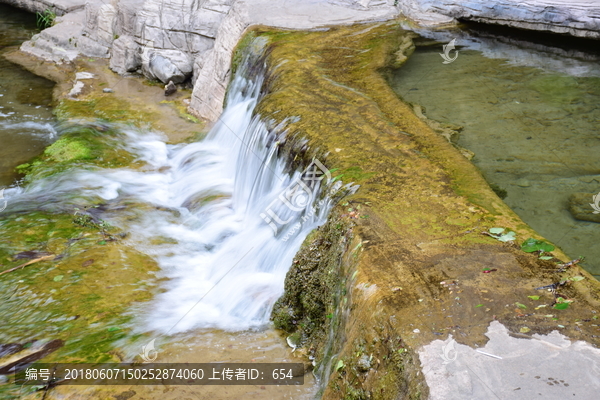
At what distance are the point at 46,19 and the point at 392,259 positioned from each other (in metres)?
13.1

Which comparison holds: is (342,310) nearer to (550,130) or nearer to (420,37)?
(550,130)

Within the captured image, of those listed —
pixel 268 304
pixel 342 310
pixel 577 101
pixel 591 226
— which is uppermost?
pixel 577 101

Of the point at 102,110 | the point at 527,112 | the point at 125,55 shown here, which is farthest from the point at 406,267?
the point at 125,55

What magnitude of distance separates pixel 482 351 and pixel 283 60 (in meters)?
5.40

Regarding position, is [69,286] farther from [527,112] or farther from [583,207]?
[527,112]

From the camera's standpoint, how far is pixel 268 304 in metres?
4.72

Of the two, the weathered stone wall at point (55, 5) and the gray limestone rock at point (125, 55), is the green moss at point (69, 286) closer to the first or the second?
the gray limestone rock at point (125, 55)

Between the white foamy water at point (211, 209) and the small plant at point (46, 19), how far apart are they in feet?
22.0

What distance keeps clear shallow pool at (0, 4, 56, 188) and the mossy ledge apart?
445cm

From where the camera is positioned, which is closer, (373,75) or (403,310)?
(403,310)

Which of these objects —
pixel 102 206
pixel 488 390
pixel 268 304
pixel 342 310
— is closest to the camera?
pixel 488 390

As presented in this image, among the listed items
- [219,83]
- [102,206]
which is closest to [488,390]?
[102,206]

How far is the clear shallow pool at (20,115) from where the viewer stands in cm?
821

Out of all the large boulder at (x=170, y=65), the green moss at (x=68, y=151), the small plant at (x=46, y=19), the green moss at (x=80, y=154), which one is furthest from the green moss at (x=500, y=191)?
the small plant at (x=46, y=19)
